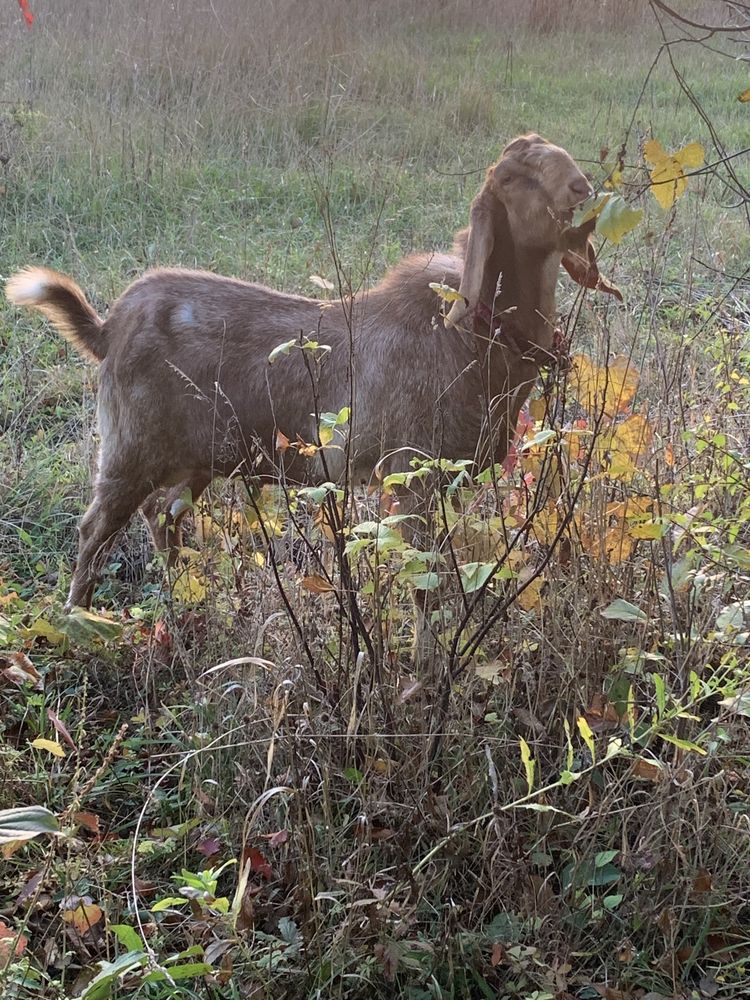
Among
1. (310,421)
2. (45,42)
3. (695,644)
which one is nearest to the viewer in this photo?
(695,644)

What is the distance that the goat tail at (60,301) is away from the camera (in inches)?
137

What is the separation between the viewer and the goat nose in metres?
3.12

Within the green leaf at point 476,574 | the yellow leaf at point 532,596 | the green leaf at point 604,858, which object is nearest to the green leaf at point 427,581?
the green leaf at point 476,574

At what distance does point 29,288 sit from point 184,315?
20.8 inches

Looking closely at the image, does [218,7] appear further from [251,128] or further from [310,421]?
[310,421]

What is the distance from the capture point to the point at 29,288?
3473 millimetres

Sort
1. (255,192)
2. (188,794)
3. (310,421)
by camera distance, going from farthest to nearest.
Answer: (255,192), (310,421), (188,794)

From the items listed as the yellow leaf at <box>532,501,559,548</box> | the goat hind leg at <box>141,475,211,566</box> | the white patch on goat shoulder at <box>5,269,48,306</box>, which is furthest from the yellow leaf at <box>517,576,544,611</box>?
the white patch on goat shoulder at <box>5,269,48,306</box>

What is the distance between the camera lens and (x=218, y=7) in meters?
10.1

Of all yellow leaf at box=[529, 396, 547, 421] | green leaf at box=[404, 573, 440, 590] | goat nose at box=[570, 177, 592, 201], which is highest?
goat nose at box=[570, 177, 592, 201]

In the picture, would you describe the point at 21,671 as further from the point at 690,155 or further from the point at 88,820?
the point at 690,155

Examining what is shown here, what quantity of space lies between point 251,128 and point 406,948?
7.12 m

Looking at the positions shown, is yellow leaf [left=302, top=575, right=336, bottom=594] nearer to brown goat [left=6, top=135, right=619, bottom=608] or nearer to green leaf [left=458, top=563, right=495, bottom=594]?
green leaf [left=458, top=563, right=495, bottom=594]

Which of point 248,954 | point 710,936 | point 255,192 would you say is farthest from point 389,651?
point 255,192
